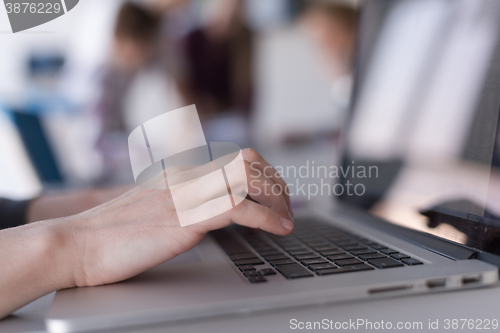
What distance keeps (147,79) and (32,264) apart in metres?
2.59

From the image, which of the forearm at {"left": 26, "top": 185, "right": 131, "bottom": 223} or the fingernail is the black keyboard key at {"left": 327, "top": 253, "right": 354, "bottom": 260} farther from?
the forearm at {"left": 26, "top": 185, "right": 131, "bottom": 223}

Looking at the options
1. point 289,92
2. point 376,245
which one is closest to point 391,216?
point 376,245

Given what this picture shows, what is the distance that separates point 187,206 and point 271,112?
118 inches

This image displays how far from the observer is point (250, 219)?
1.44 ft

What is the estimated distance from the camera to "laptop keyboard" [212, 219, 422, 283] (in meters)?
0.44

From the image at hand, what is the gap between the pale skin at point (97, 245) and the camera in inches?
15.8

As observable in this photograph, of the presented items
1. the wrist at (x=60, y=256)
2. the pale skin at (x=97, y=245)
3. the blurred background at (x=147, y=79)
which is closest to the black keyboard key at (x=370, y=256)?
the pale skin at (x=97, y=245)

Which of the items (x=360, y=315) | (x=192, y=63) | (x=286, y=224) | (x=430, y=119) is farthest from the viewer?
(x=192, y=63)

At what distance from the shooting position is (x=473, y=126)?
1.64ft

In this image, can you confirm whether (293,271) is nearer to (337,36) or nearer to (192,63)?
(337,36)

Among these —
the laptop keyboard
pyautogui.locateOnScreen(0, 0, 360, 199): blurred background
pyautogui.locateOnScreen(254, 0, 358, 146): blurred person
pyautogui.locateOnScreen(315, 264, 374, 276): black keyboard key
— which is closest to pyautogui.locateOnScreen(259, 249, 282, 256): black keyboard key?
the laptop keyboard

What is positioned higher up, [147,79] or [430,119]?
[147,79]

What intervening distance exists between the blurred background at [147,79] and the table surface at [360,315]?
1069mm

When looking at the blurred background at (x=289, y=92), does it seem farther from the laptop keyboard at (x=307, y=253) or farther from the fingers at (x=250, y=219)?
the fingers at (x=250, y=219)
